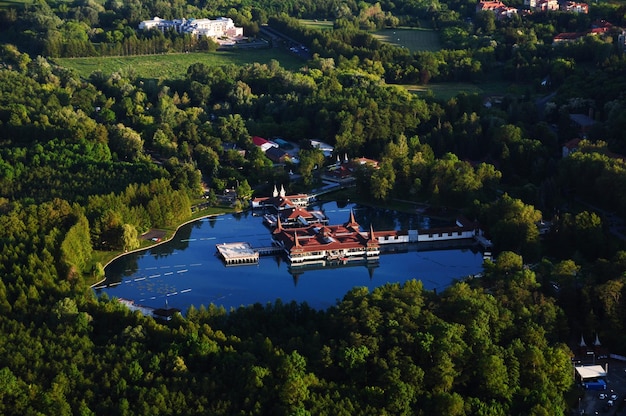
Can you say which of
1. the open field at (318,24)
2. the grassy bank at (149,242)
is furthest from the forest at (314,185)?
the open field at (318,24)

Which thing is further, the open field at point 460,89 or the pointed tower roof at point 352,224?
the open field at point 460,89

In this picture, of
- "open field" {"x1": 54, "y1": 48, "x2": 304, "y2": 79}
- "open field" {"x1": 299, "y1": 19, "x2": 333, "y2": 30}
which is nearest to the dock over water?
"open field" {"x1": 54, "y1": 48, "x2": 304, "y2": 79}

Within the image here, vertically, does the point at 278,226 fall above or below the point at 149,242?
above

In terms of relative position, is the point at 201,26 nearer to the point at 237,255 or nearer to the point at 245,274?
the point at 237,255

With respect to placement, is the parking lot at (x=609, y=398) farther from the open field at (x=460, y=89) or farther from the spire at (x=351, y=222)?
the open field at (x=460, y=89)

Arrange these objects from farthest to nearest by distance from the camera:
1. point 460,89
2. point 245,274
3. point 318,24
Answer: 1. point 318,24
2. point 460,89
3. point 245,274

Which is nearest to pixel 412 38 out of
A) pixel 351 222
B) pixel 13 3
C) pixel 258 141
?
pixel 258 141
